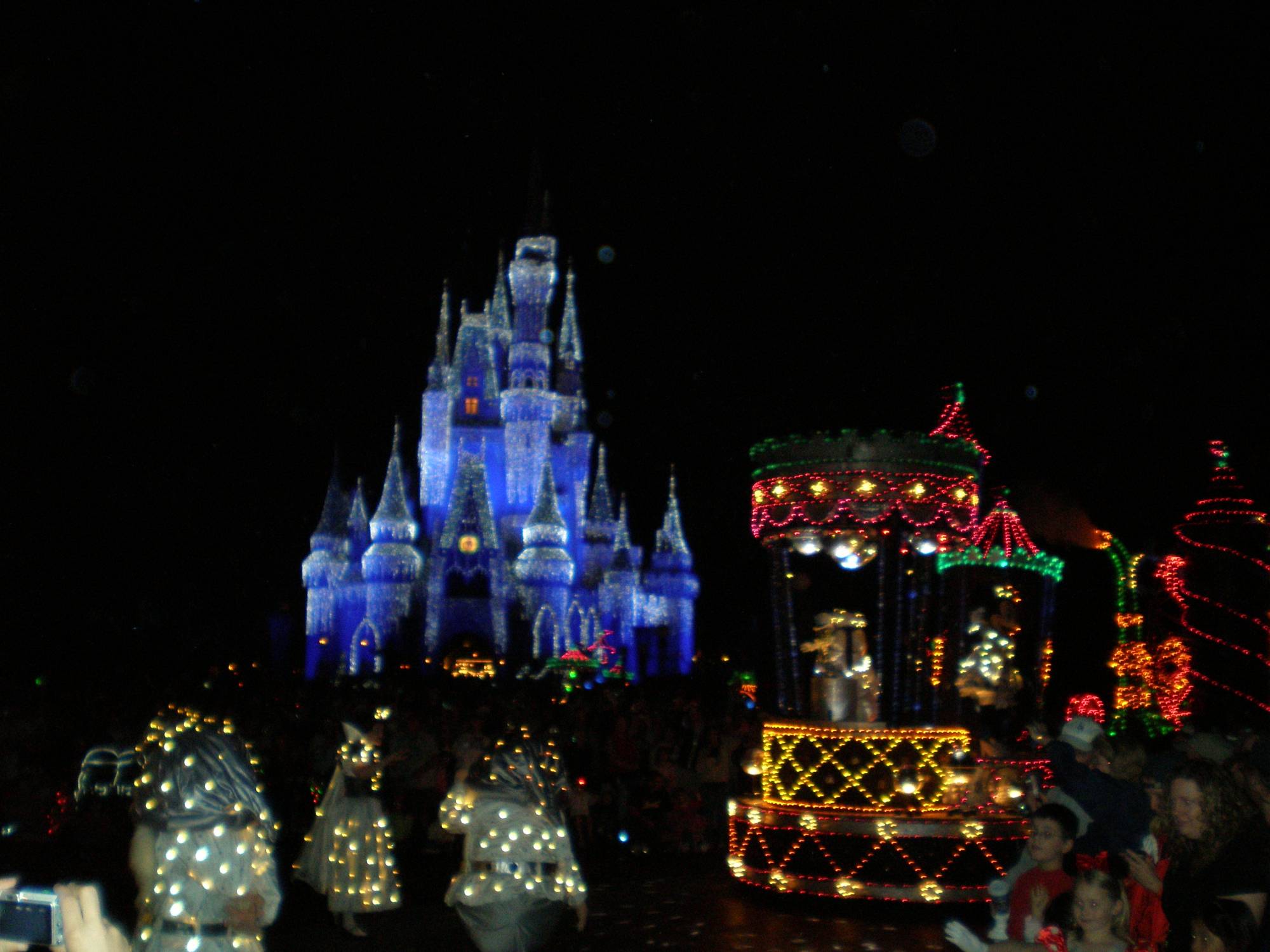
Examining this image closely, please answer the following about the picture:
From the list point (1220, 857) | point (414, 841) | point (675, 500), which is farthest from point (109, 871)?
point (675, 500)

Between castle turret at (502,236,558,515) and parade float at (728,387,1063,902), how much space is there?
1767 inches

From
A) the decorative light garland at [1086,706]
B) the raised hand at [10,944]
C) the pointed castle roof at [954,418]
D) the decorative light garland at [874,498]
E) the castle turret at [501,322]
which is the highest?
the castle turret at [501,322]

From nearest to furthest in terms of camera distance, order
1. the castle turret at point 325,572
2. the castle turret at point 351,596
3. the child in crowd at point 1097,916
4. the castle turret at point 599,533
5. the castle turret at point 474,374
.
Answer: the child in crowd at point 1097,916, the castle turret at point 351,596, the castle turret at point 325,572, the castle turret at point 599,533, the castle turret at point 474,374

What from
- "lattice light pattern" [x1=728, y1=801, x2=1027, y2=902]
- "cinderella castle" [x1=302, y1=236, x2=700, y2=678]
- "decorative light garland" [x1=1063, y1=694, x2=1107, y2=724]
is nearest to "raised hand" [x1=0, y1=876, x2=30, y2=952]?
"lattice light pattern" [x1=728, y1=801, x2=1027, y2=902]

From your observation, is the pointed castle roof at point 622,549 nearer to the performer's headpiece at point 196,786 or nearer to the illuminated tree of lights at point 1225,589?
the illuminated tree of lights at point 1225,589

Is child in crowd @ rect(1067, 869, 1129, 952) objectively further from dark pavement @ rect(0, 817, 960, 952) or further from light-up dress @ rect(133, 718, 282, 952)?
dark pavement @ rect(0, 817, 960, 952)

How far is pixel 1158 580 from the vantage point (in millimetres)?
23688

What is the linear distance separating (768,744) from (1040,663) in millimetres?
5973

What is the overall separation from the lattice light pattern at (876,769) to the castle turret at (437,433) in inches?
1806

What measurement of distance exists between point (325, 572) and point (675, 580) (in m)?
15.4

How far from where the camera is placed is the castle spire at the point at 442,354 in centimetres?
5769

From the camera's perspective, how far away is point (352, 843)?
831 cm

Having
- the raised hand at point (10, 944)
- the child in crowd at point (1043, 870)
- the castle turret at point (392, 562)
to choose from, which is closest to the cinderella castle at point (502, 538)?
the castle turret at point (392, 562)

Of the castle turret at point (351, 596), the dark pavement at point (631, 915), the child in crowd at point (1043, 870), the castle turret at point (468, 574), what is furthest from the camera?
the castle turret at point (351, 596)
